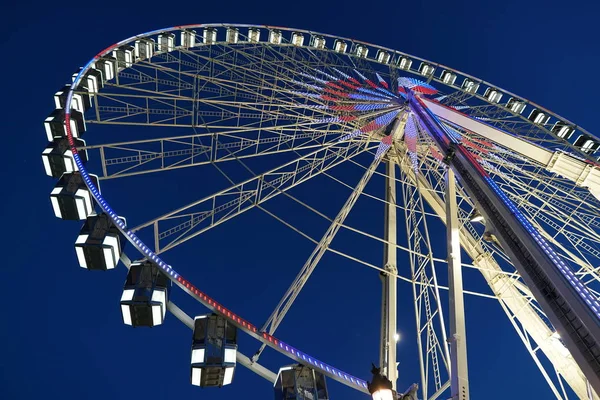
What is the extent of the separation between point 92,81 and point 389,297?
10396mm

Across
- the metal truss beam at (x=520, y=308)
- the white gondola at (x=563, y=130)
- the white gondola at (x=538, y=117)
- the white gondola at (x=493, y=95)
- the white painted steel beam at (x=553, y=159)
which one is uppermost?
the white gondola at (x=493, y=95)

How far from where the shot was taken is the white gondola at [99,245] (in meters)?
8.15

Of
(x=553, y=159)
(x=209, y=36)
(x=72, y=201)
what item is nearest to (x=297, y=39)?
(x=209, y=36)

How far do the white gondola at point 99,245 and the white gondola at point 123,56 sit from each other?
895 centimetres

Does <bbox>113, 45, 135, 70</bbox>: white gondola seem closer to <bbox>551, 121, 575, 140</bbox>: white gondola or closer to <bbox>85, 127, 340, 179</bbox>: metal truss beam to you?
<bbox>85, 127, 340, 179</bbox>: metal truss beam

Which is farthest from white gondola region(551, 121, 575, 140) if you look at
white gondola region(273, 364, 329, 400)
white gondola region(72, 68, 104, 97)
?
white gondola region(72, 68, 104, 97)

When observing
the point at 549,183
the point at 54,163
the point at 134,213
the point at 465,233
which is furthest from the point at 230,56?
the point at 134,213

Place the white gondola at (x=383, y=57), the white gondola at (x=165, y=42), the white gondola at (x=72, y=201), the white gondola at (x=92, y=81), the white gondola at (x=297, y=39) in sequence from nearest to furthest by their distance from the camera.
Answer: the white gondola at (x=72, y=201)
the white gondola at (x=92, y=81)
the white gondola at (x=165, y=42)
the white gondola at (x=297, y=39)
the white gondola at (x=383, y=57)

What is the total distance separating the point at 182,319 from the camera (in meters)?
7.76

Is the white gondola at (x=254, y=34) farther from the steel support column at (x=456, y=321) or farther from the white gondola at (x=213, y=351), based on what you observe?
the white gondola at (x=213, y=351)

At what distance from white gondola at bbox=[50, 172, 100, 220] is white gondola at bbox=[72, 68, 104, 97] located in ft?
15.3

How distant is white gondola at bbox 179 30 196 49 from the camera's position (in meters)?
18.1

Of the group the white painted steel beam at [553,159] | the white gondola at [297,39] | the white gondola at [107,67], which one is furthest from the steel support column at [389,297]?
the white gondola at [107,67]

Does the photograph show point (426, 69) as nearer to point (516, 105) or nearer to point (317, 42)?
point (516, 105)
